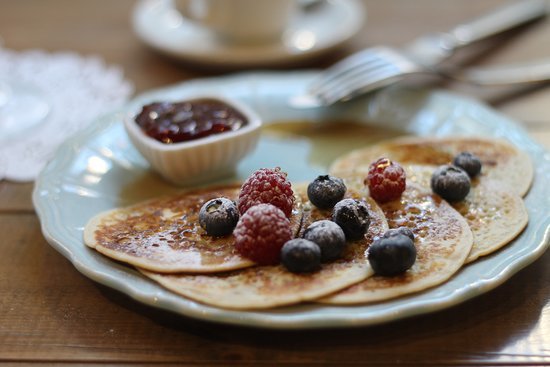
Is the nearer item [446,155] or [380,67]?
[446,155]

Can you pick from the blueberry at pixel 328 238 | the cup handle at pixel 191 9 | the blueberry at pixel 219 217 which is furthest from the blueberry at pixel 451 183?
the cup handle at pixel 191 9

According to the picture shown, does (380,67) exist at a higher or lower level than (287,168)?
higher

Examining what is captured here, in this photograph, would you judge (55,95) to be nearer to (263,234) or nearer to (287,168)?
(287,168)

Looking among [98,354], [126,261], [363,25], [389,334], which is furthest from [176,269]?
[363,25]

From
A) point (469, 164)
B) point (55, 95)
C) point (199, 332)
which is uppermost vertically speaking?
point (469, 164)

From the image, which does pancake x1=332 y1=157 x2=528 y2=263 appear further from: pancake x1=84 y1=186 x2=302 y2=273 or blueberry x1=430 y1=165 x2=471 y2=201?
pancake x1=84 y1=186 x2=302 y2=273

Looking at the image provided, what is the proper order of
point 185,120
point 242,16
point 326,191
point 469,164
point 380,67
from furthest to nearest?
point 242,16, point 380,67, point 185,120, point 469,164, point 326,191

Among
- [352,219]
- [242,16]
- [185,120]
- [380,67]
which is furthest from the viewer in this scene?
Answer: [242,16]

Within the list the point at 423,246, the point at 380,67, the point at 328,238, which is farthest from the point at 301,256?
the point at 380,67
